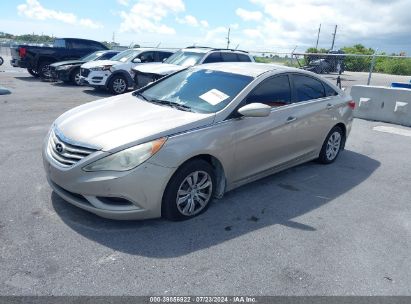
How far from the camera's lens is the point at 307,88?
17.1 feet

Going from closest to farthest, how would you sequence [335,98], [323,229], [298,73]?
[323,229] < [298,73] < [335,98]

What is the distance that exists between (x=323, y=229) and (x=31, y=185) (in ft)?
11.3

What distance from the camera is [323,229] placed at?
12.4 feet

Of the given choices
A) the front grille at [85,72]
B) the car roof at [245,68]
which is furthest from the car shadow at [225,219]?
the front grille at [85,72]

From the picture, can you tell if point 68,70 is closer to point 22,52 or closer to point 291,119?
point 22,52

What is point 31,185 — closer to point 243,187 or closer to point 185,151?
point 185,151

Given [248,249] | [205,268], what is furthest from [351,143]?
[205,268]

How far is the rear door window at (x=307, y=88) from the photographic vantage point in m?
4.99

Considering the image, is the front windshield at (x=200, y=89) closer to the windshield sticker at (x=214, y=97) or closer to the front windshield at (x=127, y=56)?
the windshield sticker at (x=214, y=97)

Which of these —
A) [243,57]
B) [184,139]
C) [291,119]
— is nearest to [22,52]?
[243,57]

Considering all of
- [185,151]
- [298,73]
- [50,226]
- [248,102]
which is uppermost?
[298,73]

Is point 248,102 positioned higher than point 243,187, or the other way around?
point 248,102

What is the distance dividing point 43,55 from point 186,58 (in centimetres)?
784

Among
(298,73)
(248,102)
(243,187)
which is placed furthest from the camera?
(298,73)
